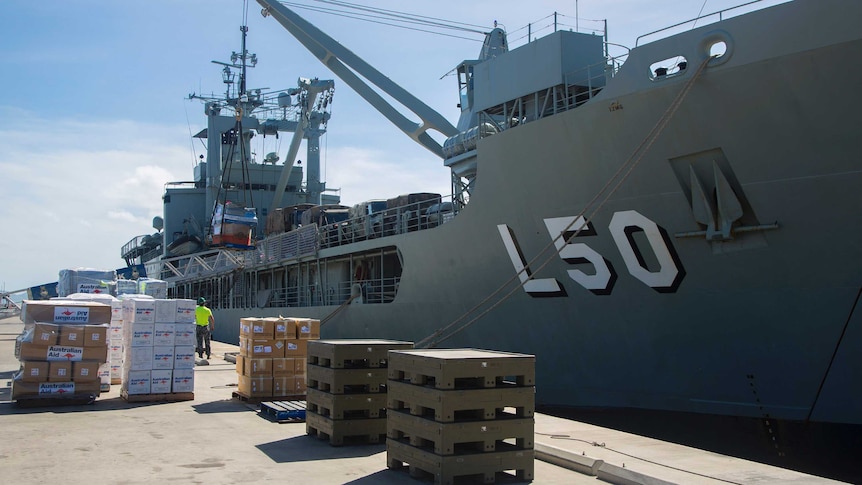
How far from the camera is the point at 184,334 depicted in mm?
10539

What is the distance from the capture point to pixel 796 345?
27.6ft

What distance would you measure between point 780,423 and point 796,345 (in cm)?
94

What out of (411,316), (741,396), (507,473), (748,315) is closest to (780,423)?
(741,396)

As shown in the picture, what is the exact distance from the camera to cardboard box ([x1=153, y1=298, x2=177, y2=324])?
1041 centimetres

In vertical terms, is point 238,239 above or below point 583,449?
above

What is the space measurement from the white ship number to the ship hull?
0.02m

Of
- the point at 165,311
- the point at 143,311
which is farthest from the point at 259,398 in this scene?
the point at 143,311

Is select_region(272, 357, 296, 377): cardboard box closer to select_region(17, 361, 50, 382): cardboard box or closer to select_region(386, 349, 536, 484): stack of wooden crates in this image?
select_region(17, 361, 50, 382): cardboard box

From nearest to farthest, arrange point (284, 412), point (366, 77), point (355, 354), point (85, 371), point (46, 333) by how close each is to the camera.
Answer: point (355, 354)
point (284, 412)
point (46, 333)
point (85, 371)
point (366, 77)

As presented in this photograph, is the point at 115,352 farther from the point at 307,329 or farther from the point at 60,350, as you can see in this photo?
the point at 307,329

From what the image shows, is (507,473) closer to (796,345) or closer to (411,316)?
(796,345)

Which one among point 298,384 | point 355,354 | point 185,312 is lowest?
A: point 298,384

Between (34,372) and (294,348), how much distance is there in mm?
3258

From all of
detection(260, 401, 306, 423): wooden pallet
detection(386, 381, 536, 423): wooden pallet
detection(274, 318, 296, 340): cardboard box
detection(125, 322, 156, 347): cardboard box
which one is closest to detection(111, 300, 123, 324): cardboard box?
detection(125, 322, 156, 347): cardboard box
